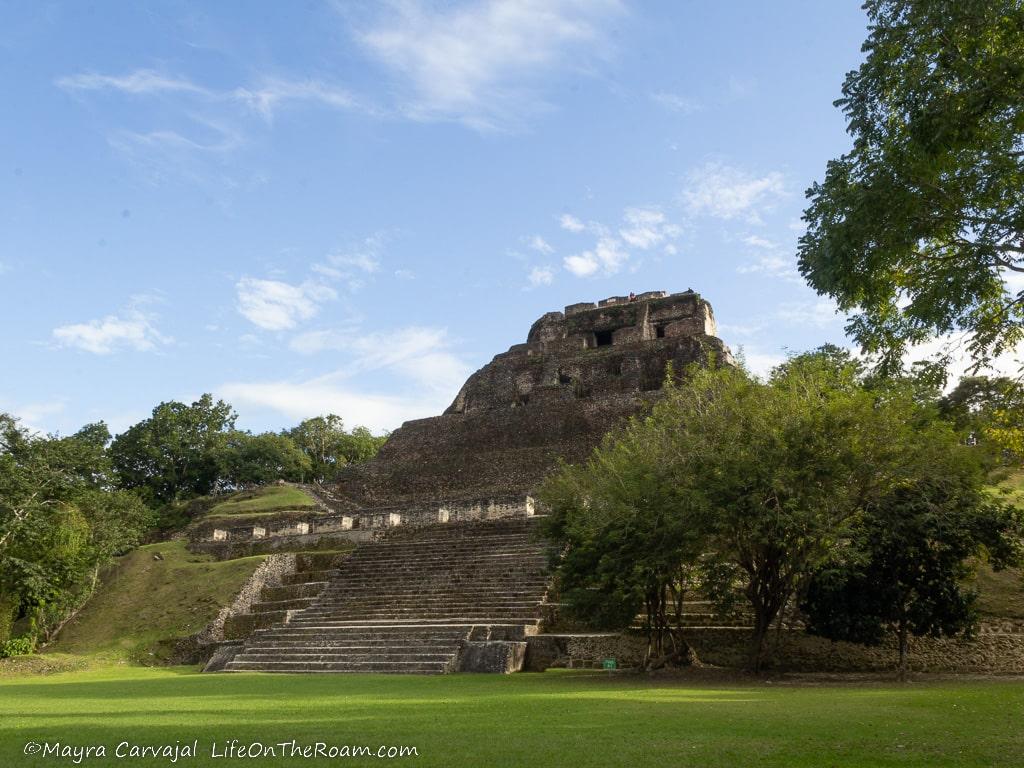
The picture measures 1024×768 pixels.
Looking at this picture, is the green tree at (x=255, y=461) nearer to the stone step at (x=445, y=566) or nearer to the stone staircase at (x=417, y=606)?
the stone staircase at (x=417, y=606)

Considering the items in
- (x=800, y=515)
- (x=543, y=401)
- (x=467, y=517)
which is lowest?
(x=800, y=515)

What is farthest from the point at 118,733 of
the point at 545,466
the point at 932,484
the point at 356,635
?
the point at 545,466

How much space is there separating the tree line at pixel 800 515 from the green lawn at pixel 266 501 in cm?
1864

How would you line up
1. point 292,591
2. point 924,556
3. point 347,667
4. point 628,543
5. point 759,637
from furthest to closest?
point 292,591, point 347,667, point 924,556, point 759,637, point 628,543

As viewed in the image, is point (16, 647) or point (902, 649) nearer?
point (902, 649)

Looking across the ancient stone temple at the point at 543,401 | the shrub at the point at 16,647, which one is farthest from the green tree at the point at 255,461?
the shrub at the point at 16,647

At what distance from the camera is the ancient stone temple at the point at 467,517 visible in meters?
13.8

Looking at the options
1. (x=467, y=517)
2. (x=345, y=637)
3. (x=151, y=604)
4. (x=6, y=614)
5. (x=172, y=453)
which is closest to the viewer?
(x=345, y=637)

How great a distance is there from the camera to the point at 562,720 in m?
6.63

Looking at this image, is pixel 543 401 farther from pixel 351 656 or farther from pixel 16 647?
pixel 16 647

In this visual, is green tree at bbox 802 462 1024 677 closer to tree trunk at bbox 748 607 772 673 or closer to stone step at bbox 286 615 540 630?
tree trunk at bbox 748 607 772 673

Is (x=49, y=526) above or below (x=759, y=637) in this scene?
above

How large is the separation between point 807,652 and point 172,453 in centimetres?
3337

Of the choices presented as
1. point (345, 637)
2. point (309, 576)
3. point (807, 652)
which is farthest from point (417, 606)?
point (807, 652)
